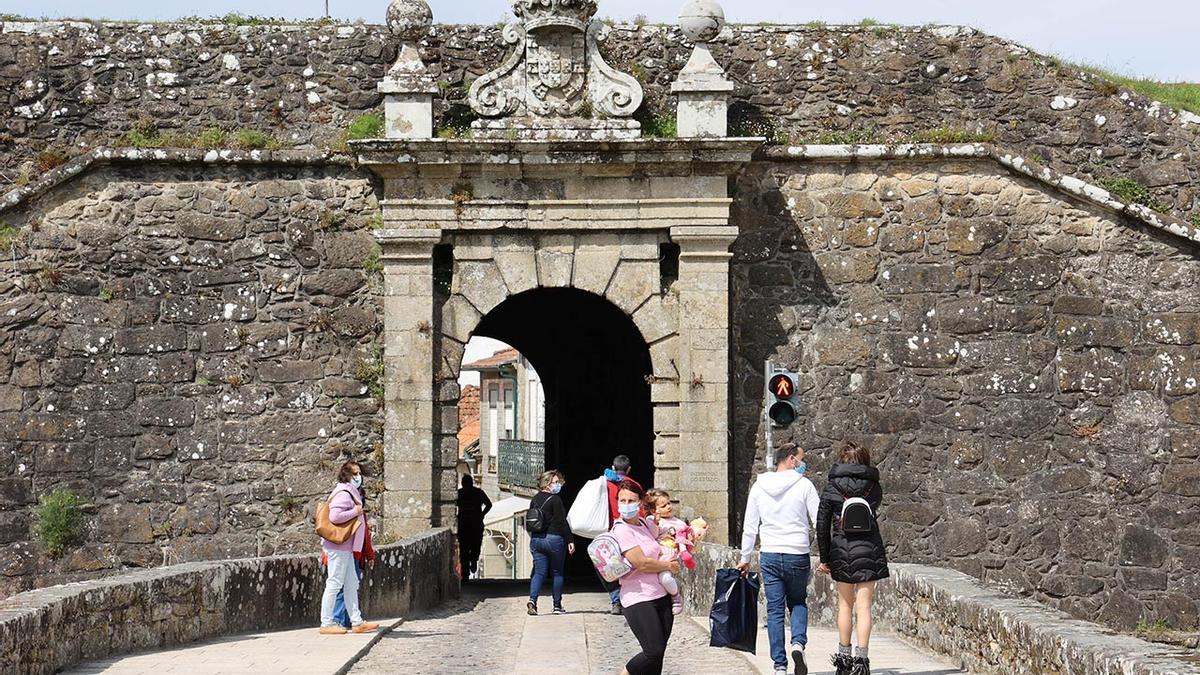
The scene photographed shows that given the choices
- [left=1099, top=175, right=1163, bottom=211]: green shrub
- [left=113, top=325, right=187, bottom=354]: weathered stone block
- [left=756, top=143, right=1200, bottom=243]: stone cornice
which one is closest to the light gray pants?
[left=113, top=325, right=187, bottom=354]: weathered stone block

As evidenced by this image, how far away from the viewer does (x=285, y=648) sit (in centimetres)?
1016

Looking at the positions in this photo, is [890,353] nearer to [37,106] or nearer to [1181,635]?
[1181,635]

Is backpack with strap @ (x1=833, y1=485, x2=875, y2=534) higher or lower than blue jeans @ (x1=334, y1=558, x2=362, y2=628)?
higher

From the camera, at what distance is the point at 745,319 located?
15.0 metres

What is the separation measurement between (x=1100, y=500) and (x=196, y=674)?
28.5 ft

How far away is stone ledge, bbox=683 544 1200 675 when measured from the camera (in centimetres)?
672

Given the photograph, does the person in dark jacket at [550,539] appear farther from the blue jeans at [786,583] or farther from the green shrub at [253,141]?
the blue jeans at [786,583]

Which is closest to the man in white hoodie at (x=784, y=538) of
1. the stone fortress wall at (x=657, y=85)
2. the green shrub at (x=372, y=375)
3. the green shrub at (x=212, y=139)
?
the green shrub at (x=372, y=375)

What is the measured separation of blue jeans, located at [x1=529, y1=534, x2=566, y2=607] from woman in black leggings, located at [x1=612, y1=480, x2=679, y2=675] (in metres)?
5.61

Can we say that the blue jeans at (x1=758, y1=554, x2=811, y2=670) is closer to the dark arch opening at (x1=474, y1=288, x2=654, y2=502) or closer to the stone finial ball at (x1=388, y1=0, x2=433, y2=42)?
the stone finial ball at (x1=388, y1=0, x2=433, y2=42)

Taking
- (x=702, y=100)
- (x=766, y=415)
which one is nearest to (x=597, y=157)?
(x=702, y=100)

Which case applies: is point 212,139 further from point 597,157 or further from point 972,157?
point 972,157

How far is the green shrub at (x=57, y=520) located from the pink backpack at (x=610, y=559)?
24.8 ft

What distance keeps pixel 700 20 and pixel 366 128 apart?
10.0ft
